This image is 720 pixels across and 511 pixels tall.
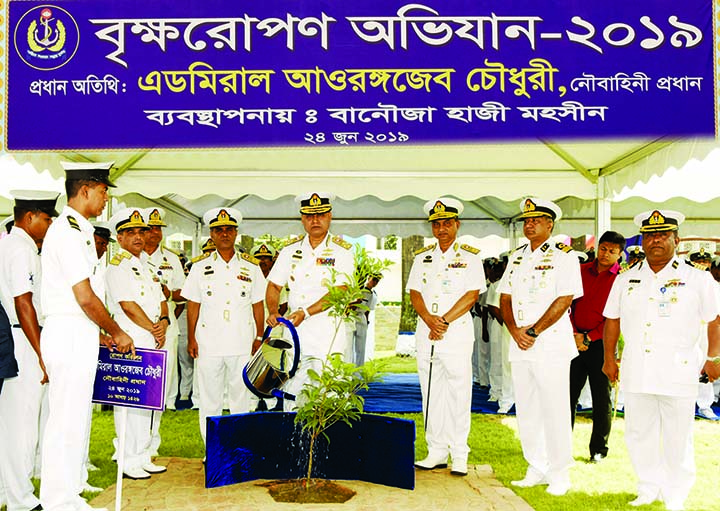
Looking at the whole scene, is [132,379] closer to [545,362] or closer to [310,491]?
[310,491]

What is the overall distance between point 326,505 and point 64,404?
67.3 inches

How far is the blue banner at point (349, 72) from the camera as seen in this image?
4805 millimetres

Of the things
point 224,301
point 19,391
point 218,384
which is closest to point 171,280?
point 224,301

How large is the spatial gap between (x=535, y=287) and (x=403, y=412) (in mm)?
3588

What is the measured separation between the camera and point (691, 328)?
4473 millimetres

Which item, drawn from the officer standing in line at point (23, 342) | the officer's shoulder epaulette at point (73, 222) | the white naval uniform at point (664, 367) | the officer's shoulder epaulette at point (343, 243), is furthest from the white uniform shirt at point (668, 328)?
the officer standing in line at point (23, 342)

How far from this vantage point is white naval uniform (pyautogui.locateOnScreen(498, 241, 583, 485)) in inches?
196

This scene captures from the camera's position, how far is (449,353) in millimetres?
5543

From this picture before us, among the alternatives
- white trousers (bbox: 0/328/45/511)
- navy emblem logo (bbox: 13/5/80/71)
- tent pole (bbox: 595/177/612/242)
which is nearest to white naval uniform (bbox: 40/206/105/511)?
white trousers (bbox: 0/328/45/511)

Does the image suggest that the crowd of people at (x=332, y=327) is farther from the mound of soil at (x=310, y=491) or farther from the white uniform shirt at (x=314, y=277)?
the mound of soil at (x=310, y=491)

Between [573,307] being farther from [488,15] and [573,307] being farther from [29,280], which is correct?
[29,280]

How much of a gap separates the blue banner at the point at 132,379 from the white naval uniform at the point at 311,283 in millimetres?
1515

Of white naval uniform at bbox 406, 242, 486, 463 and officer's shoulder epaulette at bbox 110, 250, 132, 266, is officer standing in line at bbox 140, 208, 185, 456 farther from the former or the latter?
white naval uniform at bbox 406, 242, 486, 463

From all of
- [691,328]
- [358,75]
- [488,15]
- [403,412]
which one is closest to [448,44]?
[488,15]
